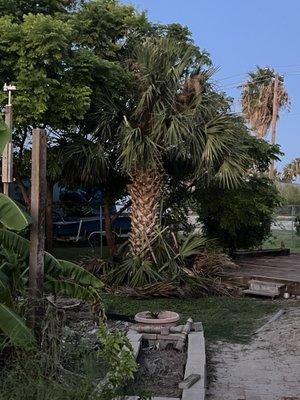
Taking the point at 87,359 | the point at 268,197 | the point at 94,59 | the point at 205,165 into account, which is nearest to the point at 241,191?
the point at 268,197

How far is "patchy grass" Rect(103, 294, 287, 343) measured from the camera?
9477 millimetres

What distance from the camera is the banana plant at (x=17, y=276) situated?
479 cm

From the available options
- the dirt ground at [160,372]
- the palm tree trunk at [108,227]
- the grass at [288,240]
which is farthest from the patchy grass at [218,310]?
the grass at [288,240]

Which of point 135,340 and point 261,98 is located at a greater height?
point 261,98

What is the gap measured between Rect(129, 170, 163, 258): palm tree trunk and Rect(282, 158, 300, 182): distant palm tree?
191 ft

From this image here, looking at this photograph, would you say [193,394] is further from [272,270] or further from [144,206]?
[272,270]

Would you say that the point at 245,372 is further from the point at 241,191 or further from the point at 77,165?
the point at 241,191

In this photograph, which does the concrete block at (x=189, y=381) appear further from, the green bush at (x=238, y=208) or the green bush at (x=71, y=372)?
the green bush at (x=238, y=208)


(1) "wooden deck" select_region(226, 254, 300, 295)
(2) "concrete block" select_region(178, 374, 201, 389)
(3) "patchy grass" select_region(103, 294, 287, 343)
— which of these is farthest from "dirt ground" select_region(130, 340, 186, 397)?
(1) "wooden deck" select_region(226, 254, 300, 295)

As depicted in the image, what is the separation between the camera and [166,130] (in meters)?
12.8

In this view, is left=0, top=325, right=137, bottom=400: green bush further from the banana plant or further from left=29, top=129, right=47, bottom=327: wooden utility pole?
left=29, top=129, right=47, bottom=327: wooden utility pole

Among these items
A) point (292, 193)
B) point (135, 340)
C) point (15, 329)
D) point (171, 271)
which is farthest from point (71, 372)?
point (292, 193)

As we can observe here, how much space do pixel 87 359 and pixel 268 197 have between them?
12.0m

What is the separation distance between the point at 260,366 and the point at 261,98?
125ft
